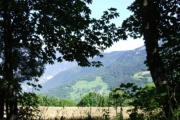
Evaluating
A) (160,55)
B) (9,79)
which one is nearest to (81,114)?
(9,79)

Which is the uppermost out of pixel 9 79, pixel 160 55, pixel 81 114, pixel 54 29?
pixel 54 29

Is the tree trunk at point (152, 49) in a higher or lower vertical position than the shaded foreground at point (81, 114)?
higher

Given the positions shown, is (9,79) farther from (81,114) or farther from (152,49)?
(152,49)

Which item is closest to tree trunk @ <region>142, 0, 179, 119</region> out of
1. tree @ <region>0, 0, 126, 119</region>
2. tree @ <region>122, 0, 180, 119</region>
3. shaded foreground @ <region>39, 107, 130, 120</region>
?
tree @ <region>122, 0, 180, 119</region>

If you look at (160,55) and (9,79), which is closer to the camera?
(160,55)

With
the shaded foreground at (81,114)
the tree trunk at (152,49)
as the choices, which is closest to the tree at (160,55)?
the tree trunk at (152,49)

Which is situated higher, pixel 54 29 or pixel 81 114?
pixel 54 29

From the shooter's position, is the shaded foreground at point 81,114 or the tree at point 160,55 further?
the shaded foreground at point 81,114

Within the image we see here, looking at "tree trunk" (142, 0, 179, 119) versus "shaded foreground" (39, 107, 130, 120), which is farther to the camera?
"shaded foreground" (39, 107, 130, 120)

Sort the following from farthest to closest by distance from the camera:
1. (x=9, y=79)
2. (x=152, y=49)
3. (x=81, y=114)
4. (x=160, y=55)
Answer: (x=81, y=114), (x=9, y=79), (x=160, y=55), (x=152, y=49)

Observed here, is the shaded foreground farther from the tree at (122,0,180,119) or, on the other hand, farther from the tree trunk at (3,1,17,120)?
the tree at (122,0,180,119)

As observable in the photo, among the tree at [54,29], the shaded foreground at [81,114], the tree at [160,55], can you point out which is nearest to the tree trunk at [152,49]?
the tree at [160,55]

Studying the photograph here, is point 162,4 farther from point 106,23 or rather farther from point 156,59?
point 156,59

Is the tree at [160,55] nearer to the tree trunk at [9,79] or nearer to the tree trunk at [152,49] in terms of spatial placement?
the tree trunk at [152,49]
